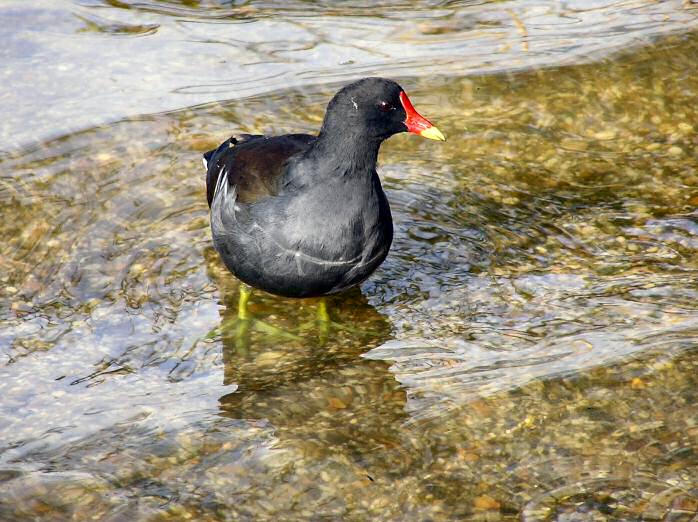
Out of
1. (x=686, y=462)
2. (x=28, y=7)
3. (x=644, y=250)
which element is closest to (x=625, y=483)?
(x=686, y=462)

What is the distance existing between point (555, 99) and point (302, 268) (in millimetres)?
2801

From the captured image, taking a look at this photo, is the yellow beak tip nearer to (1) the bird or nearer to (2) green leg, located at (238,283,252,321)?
(1) the bird

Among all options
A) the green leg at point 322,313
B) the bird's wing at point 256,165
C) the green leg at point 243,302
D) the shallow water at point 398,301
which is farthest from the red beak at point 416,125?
the green leg at point 243,302

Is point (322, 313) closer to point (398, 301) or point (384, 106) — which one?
point (398, 301)

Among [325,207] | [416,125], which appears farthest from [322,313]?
[416,125]

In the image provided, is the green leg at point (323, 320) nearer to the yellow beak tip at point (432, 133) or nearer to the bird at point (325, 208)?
the bird at point (325, 208)

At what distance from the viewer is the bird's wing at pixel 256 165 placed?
4711mm

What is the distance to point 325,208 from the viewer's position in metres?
4.53

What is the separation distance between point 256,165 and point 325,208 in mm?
494

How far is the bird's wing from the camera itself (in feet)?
15.5

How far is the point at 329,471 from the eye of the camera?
12.8 feet

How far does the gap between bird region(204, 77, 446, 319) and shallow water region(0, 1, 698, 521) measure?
1.37ft

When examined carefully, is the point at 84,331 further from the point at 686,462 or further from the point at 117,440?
the point at 686,462

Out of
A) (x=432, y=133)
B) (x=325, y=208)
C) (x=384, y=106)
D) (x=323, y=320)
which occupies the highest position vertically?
(x=384, y=106)
